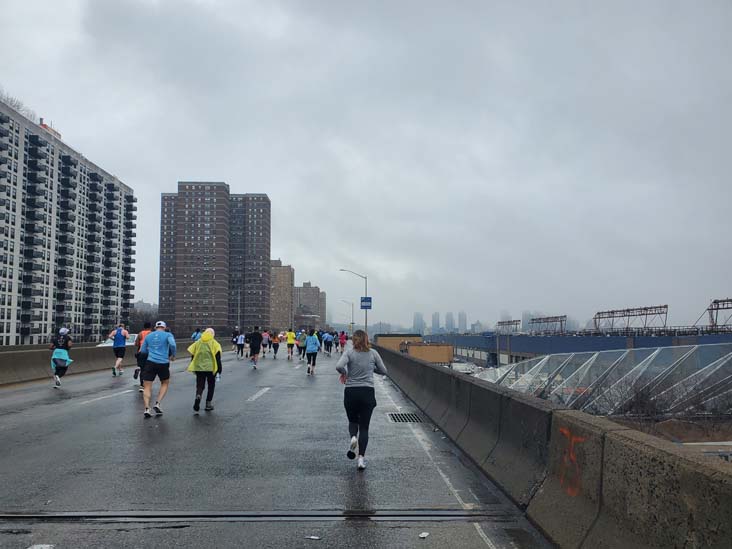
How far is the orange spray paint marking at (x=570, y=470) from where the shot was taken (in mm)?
4668

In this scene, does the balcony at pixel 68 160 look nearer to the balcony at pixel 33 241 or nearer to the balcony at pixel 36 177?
the balcony at pixel 36 177

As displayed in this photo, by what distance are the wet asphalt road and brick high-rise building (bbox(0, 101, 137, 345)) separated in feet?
329

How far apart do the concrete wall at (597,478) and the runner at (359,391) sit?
1517 millimetres

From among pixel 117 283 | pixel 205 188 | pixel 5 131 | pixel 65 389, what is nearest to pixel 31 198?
pixel 5 131

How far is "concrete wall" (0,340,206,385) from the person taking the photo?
17.8 m

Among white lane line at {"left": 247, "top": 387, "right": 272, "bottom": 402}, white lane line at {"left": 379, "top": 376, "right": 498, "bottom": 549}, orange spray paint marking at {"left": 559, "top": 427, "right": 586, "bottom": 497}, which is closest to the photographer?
orange spray paint marking at {"left": 559, "top": 427, "right": 586, "bottom": 497}

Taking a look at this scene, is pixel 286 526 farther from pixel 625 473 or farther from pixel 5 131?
pixel 5 131

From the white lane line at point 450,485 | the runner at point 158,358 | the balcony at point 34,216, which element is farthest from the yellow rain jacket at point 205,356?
the balcony at point 34,216

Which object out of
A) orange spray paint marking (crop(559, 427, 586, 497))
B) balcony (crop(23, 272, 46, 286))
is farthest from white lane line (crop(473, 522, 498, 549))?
balcony (crop(23, 272, 46, 286))

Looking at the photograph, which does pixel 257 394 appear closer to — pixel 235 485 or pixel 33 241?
pixel 235 485

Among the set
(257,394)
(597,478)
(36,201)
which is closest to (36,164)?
(36,201)

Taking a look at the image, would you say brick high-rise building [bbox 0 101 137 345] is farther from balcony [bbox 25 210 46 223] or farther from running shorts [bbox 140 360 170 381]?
running shorts [bbox 140 360 170 381]

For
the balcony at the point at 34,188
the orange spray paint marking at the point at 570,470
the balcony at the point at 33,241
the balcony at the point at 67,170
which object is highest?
the balcony at the point at 67,170

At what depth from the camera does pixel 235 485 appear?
21.0 feet
